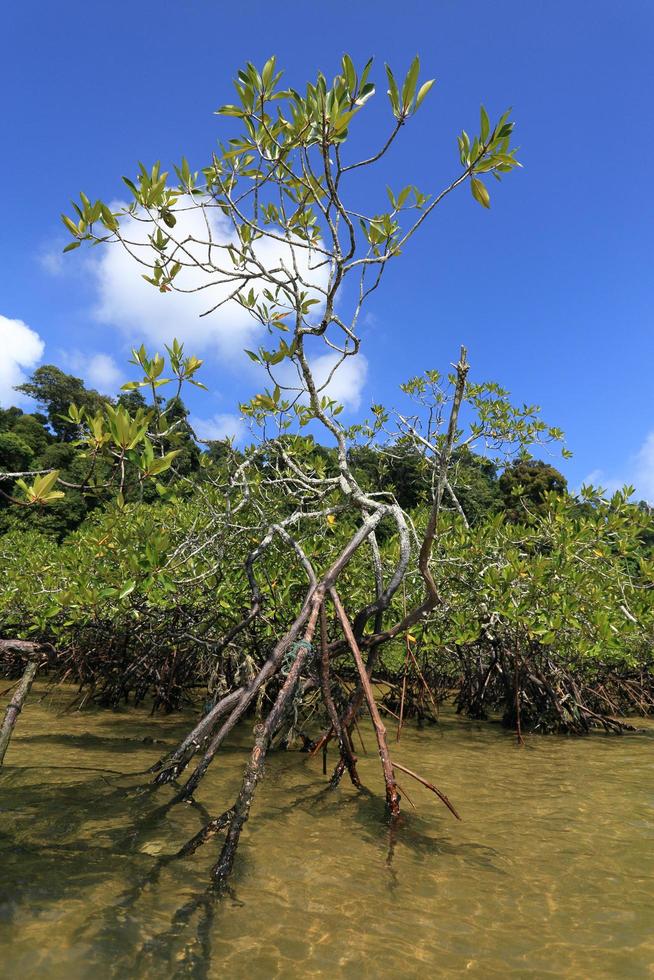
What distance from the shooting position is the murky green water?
2.09 m

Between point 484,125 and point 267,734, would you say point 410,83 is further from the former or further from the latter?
point 267,734

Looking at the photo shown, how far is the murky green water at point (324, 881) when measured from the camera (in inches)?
82.1

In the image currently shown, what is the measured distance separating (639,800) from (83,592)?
4.15 metres

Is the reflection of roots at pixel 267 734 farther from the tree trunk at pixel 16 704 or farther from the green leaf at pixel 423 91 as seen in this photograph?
the green leaf at pixel 423 91

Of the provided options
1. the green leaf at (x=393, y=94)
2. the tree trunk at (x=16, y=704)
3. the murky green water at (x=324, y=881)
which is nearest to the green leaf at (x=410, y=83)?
the green leaf at (x=393, y=94)

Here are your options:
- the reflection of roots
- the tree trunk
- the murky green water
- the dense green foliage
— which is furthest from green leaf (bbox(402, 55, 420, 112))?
the murky green water

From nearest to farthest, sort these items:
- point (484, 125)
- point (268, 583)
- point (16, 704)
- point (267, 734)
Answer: point (267, 734), point (16, 704), point (484, 125), point (268, 583)

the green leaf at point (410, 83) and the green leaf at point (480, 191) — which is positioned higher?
the green leaf at point (410, 83)

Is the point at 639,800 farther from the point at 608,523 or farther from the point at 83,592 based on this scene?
the point at 83,592

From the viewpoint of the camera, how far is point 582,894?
2684 millimetres

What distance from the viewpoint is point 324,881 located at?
269cm

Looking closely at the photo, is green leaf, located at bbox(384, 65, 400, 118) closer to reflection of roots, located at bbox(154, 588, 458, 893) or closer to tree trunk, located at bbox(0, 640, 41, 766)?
reflection of roots, located at bbox(154, 588, 458, 893)

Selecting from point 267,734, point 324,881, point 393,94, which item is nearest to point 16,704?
point 267,734

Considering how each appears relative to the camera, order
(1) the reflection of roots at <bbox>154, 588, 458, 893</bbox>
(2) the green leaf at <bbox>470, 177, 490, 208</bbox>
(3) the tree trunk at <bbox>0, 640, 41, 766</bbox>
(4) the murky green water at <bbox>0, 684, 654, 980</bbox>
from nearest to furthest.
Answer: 1. (4) the murky green water at <bbox>0, 684, 654, 980</bbox>
2. (1) the reflection of roots at <bbox>154, 588, 458, 893</bbox>
3. (3) the tree trunk at <bbox>0, 640, 41, 766</bbox>
4. (2) the green leaf at <bbox>470, 177, 490, 208</bbox>
